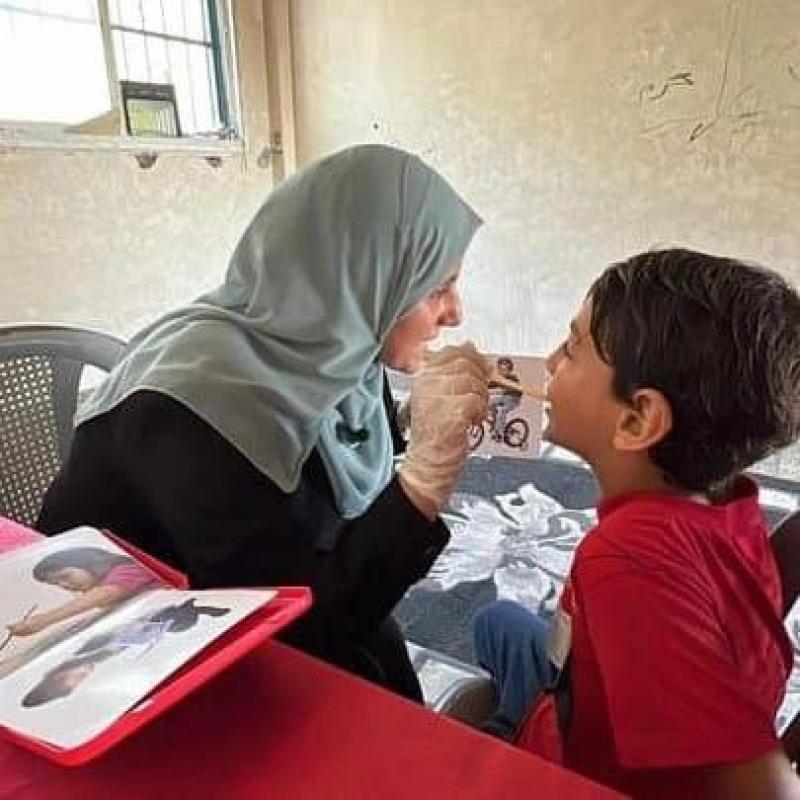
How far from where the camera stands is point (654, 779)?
0.63 m

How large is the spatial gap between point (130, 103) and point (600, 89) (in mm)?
1690

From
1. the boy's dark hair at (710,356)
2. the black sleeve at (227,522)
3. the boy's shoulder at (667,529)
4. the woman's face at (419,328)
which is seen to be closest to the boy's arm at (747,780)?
the boy's shoulder at (667,529)

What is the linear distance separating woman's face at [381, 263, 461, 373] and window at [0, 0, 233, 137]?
204 cm

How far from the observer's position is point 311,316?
100cm

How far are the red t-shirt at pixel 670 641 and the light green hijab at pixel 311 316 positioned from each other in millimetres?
397

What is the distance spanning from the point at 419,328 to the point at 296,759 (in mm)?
756

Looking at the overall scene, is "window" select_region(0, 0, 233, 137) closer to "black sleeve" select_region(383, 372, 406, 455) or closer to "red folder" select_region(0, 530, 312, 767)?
"black sleeve" select_region(383, 372, 406, 455)

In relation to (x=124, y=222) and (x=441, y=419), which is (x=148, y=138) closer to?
(x=124, y=222)

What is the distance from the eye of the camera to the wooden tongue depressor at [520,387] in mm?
932

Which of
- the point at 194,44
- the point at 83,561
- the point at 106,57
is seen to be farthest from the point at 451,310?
the point at 194,44

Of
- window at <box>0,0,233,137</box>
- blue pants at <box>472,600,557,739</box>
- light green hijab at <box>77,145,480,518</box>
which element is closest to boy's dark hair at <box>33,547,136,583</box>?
light green hijab at <box>77,145,480,518</box>

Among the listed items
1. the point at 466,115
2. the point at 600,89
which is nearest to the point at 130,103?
the point at 466,115

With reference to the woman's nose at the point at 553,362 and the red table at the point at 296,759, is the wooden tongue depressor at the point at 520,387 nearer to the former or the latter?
the woman's nose at the point at 553,362

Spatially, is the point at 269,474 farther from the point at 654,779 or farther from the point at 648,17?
the point at 648,17
